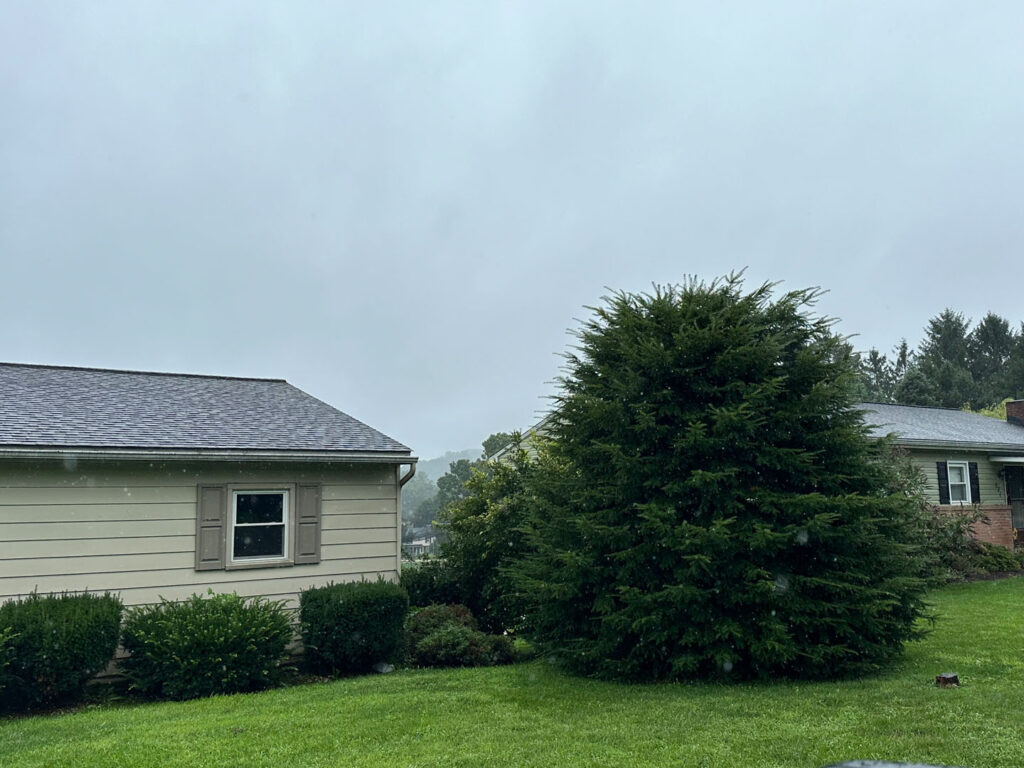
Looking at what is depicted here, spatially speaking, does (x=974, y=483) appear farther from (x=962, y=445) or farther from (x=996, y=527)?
(x=962, y=445)

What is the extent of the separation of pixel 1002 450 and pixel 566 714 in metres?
21.4

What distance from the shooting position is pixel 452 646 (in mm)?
10266

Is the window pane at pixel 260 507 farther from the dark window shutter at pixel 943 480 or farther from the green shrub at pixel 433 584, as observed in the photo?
the dark window shutter at pixel 943 480

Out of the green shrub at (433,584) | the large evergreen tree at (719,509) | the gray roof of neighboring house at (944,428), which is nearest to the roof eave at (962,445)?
the gray roof of neighboring house at (944,428)

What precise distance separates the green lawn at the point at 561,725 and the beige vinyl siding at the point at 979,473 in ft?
44.3

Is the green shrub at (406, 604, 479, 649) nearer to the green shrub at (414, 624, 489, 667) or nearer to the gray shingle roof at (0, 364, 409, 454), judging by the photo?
the green shrub at (414, 624, 489, 667)

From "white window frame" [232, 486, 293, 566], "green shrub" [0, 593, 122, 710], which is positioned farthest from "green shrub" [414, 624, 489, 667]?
"green shrub" [0, 593, 122, 710]

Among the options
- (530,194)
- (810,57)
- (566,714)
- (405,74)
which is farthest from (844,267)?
(566,714)

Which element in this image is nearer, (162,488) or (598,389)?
(598,389)

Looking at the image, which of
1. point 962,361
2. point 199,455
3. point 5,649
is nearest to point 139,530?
point 199,455

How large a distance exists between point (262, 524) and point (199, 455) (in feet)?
4.67

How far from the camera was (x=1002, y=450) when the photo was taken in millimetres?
22812

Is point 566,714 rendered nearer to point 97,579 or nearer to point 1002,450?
point 97,579

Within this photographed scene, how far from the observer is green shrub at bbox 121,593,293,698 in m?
8.65
